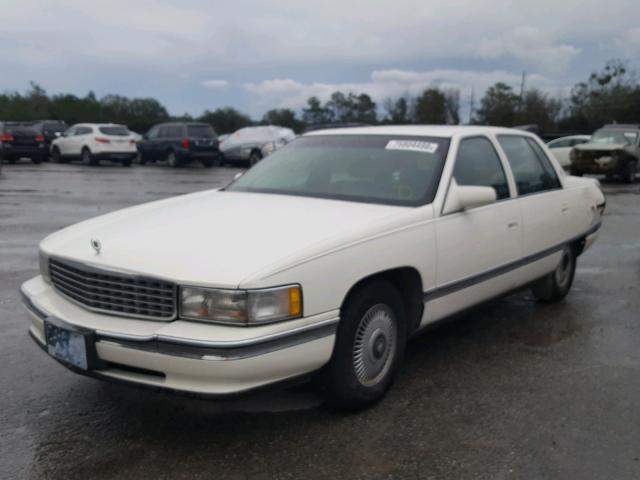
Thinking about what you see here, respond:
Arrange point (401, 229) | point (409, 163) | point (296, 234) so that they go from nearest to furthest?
point (296, 234)
point (401, 229)
point (409, 163)

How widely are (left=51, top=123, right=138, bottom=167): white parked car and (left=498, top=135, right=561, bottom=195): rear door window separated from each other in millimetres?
22097

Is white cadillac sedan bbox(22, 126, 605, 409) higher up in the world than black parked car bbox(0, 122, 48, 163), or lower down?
higher up

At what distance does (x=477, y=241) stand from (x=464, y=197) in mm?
373

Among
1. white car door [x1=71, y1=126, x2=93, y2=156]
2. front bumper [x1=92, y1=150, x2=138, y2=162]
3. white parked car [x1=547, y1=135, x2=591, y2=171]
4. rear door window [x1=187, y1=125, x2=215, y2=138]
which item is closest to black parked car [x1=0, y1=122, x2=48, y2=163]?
white car door [x1=71, y1=126, x2=93, y2=156]

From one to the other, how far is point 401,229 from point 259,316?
1.10m

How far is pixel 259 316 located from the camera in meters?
3.05

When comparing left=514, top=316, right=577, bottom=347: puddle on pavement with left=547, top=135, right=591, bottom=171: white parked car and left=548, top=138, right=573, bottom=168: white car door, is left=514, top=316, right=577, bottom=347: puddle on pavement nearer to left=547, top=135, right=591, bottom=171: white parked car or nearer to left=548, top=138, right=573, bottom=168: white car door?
left=548, top=138, right=573, bottom=168: white car door

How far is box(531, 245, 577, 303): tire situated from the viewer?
5.81 meters

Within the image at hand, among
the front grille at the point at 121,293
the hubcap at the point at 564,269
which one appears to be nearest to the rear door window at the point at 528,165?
the hubcap at the point at 564,269

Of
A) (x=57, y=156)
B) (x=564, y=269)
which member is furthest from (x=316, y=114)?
(x=564, y=269)

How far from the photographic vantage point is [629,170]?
19359 mm

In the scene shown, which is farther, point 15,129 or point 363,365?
point 15,129

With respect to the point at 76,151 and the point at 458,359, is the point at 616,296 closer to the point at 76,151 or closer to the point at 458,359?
the point at 458,359

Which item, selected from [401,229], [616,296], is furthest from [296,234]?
[616,296]
